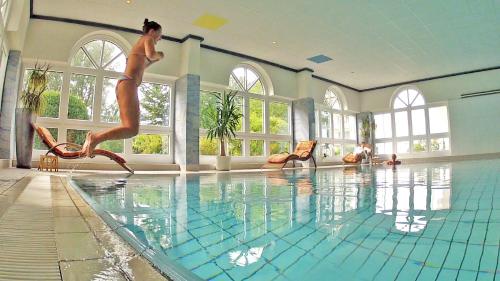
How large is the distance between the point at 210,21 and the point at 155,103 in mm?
3157

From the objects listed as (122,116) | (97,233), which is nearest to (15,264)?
(97,233)

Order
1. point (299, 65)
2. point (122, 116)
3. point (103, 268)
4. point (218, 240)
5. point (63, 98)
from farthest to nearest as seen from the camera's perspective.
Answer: point (299, 65), point (63, 98), point (122, 116), point (218, 240), point (103, 268)

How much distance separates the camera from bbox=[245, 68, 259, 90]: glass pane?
11.7 meters

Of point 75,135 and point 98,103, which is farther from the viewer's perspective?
point 98,103

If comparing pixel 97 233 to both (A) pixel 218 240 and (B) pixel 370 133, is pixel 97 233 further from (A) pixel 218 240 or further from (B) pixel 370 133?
(B) pixel 370 133

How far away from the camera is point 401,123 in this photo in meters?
15.5

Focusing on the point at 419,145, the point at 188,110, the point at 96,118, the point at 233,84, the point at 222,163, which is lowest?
the point at 222,163

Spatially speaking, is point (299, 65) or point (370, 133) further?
point (370, 133)

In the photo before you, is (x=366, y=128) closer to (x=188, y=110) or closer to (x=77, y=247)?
(x=188, y=110)

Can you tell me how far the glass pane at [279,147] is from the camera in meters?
12.1

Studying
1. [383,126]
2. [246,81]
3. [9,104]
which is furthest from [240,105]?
[383,126]

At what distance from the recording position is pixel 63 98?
8.23m

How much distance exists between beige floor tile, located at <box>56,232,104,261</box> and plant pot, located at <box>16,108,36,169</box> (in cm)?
675

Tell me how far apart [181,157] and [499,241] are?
8.61m
